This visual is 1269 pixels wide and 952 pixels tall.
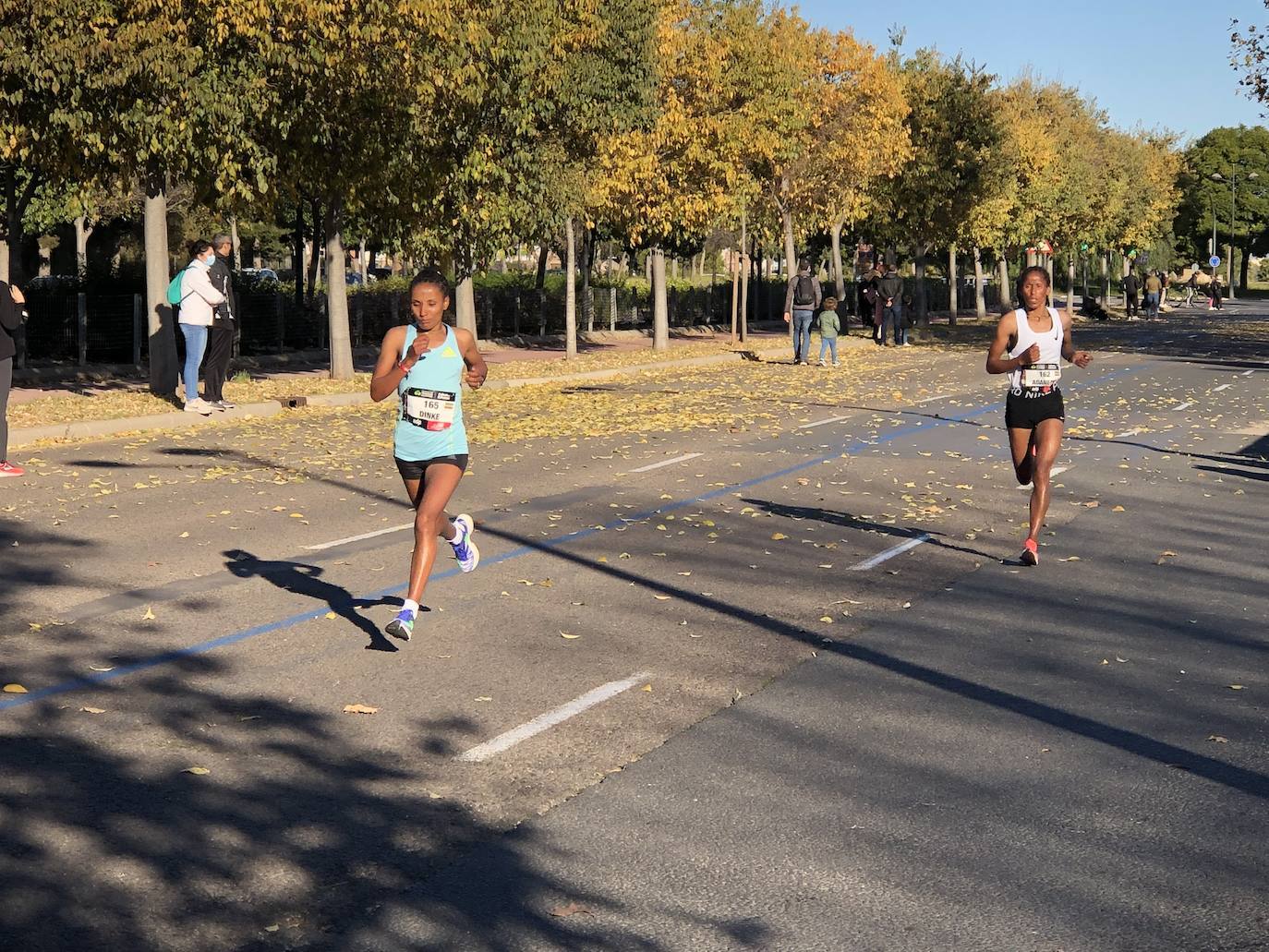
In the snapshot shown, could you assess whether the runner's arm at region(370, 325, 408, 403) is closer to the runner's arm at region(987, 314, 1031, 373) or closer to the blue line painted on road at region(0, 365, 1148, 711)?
the blue line painted on road at region(0, 365, 1148, 711)

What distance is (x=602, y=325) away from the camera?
44.2m

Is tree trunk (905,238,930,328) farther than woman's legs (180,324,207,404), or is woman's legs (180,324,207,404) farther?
tree trunk (905,238,930,328)

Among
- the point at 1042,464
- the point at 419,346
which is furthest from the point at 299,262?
the point at 419,346

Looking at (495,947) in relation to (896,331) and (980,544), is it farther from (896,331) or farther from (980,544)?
(896,331)

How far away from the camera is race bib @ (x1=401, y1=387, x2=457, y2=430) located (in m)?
7.81

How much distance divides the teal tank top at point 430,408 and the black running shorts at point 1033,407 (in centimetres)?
395

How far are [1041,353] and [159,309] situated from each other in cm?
1372

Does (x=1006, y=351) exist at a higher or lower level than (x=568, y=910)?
higher

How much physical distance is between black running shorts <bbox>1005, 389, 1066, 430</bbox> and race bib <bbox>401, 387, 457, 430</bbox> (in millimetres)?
3993

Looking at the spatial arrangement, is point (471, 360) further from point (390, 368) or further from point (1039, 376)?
point (1039, 376)

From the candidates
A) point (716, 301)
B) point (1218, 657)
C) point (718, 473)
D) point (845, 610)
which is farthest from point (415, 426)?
point (716, 301)

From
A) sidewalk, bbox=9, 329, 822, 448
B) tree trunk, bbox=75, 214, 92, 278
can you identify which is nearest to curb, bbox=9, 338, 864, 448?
sidewalk, bbox=9, 329, 822, 448

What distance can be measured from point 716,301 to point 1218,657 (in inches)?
1721

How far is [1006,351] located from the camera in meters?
10.4
